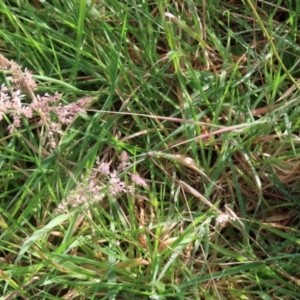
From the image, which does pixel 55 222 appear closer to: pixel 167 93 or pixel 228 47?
pixel 167 93

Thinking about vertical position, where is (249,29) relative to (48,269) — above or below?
above

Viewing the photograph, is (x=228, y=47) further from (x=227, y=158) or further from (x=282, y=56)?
(x=227, y=158)

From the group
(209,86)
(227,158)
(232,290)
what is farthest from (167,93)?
(232,290)

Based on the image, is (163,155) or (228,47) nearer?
(163,155)

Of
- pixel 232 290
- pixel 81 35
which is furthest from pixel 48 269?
pixel 81 35

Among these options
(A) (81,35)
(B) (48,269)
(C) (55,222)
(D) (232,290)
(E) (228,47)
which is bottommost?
(D) (232,290)

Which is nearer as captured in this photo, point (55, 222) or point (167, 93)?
point (55, 222)
